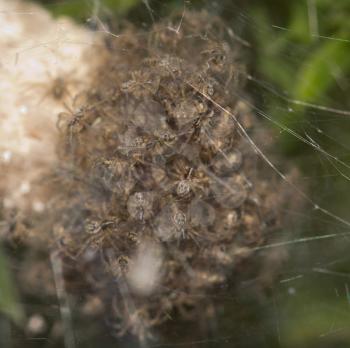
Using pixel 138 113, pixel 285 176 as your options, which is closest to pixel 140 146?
pixel 138 113

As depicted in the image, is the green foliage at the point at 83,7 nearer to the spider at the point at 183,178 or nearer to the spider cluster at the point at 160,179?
the spider cluster at the point at 160,179

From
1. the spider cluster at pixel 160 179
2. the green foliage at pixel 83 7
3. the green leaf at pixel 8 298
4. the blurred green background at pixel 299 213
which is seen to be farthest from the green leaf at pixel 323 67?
the green leaf at pixel 8 298

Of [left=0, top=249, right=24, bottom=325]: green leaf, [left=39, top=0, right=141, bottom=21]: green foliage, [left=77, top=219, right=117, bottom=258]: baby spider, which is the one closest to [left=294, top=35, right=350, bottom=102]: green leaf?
[left=39, top=0, right=141, bottom=21]: green foliage

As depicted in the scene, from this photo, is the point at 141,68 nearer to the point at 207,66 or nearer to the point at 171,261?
the point at 207,66

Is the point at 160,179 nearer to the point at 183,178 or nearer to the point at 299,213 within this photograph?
the point at 183,178

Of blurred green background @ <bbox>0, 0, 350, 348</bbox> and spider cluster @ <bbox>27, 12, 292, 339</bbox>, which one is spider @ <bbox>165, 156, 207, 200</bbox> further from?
blurred green background @ <bbox>0, 0, 350, 348</bbox>

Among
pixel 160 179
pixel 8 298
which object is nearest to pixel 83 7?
pixel 160 179
